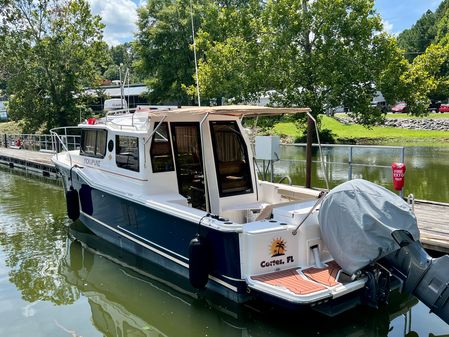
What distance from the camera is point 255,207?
6.98 metres

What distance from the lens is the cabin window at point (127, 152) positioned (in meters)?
7.34

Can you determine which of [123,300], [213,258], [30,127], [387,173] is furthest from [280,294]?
[30,127]

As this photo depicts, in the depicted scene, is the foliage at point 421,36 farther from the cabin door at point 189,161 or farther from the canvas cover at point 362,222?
the canvas cover at point 362,222

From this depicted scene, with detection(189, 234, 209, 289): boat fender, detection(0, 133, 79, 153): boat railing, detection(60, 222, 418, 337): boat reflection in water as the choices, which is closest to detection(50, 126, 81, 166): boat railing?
detection(0, 133, 79, 153): boat railing

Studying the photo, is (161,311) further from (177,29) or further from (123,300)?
(177,29)

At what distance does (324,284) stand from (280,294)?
1.83 ft

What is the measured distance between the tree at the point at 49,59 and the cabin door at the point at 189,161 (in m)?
23.4

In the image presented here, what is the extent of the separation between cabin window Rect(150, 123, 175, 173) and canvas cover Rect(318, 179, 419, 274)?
2.98 metres

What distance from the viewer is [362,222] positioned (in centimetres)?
475

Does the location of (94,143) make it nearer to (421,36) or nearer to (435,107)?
(435,107)

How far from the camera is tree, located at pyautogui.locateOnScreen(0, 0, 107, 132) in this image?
26.6 meters

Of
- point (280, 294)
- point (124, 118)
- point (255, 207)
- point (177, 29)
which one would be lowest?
point (280, 294)

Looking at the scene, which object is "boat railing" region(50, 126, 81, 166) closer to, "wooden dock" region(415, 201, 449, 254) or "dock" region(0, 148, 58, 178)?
"dock" region(0, 148, 58, 178)

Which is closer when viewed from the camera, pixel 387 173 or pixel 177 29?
pixel 387 173
